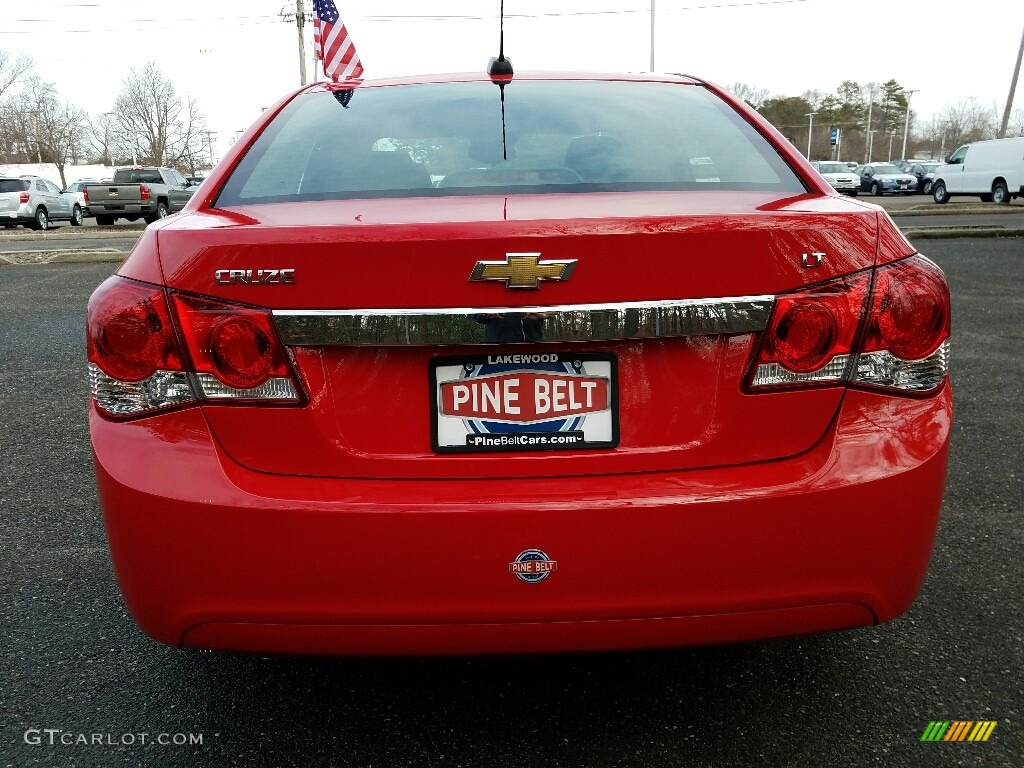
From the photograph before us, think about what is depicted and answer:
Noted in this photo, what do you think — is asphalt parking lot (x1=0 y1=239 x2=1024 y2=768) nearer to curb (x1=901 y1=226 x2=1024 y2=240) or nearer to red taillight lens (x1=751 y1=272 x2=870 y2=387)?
red taillight lens (x1=751 y1=272 x2=870 y2=387)

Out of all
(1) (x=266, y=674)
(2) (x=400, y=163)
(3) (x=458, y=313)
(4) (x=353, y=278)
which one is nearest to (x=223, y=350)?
(4) (x=353, y=278)

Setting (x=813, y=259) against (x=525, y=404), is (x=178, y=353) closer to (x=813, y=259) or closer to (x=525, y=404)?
(x=525, y=404)

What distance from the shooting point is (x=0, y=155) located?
3059 inches

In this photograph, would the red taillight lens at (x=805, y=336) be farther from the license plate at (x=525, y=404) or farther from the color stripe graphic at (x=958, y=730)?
the color stripe graphic at (x=958, y=730)

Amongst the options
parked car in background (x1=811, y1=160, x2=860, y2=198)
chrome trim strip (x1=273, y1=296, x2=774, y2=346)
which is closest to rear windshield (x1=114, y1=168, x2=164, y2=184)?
parked car in background (x1=811, y1=160, x2=860, y2=198)

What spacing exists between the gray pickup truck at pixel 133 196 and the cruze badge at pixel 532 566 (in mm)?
26466

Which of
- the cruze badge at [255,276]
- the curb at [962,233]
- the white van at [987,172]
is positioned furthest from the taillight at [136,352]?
the white van at [987,172]

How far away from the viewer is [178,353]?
5.64 feet

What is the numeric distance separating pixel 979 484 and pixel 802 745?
6.75 ft

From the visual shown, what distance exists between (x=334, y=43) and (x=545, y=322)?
12.8 meters

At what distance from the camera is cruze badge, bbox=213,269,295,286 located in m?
1.64

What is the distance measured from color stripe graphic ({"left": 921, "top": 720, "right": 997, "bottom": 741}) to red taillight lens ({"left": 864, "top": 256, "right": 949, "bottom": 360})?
0.89m

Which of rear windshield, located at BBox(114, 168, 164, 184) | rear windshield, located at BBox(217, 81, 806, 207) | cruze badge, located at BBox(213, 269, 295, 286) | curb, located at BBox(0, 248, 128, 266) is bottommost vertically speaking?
curb, located at BBox(0, 248, 128, 266)

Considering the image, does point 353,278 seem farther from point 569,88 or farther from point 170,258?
point 569,88
